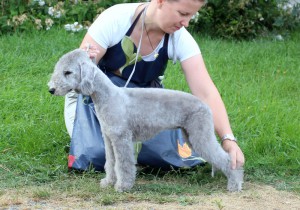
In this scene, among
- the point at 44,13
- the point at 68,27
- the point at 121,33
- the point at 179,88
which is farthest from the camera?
the point at 44,13

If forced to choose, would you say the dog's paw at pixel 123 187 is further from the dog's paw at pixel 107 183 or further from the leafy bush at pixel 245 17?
the leafy bush at pixel 245 17

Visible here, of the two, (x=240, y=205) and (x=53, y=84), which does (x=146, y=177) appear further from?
(x=53, y=84)

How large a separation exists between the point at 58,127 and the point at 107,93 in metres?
1.51

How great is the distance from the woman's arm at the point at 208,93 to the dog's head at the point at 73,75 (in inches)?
36.1

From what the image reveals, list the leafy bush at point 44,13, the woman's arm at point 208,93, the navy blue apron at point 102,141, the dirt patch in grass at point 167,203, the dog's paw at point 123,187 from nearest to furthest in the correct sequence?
the dirt patch in grass at point 167,203
the dog's paw at point 123,187
the woman's arm at point 208,93
the navy blue apron at point 102,141
the leafy bush at point 44,13

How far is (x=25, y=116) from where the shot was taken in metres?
5.62

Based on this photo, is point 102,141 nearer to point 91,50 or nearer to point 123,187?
point 123,187

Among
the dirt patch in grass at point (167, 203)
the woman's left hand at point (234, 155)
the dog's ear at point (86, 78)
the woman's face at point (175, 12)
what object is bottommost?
the dirt patch in grass at point (167, 203)

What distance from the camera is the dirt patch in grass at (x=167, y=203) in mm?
3967

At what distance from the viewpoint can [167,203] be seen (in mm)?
4051

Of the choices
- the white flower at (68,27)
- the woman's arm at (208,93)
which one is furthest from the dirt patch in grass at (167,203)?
the white flower at (68,27)

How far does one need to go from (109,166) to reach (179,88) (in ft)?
6.78

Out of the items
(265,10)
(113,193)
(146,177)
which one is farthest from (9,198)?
(265,10)

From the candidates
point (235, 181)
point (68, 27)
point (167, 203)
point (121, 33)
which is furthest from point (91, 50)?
point (68, 27)
